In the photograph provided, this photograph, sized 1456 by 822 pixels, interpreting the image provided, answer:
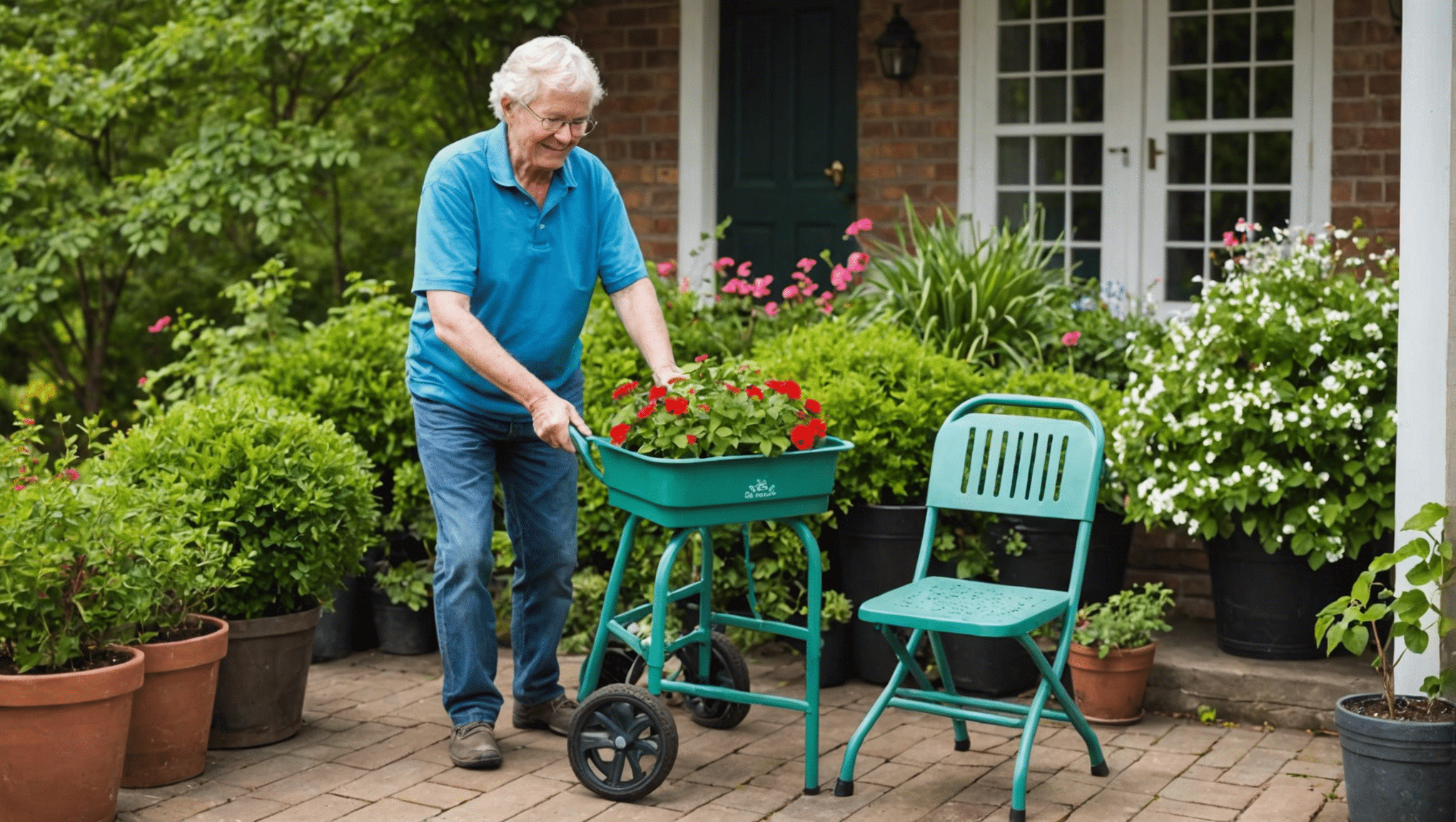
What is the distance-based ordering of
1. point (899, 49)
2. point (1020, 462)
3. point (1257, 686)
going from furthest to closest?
point (899, 49) < point (1257, 686) < point (1020, 462)

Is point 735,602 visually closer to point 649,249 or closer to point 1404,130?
point 1404,130

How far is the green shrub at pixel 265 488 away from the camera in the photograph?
4441mm

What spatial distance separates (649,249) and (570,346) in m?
3.51

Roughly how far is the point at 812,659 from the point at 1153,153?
11.5ft

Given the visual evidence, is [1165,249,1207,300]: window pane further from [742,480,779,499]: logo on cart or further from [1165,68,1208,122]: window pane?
[742,480,779,499]: logo on cart

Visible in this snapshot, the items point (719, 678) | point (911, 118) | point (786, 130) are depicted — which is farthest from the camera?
point (786, 130)

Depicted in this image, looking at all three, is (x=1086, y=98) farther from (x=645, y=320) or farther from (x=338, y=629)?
(x=338, y=629)

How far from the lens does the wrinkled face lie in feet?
12.8

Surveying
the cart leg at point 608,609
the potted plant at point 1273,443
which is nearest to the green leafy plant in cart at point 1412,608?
the potted plant at point 1273,443

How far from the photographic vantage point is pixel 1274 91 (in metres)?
6.40

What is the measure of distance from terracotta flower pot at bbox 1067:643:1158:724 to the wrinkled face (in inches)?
83.4

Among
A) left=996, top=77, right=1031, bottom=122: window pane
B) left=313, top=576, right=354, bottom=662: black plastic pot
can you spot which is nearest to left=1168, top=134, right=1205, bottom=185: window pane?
left=996, top=77, right=1031, bottom=122: window pane

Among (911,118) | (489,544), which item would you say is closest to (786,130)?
(911,118)

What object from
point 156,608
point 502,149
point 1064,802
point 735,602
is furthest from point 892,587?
point 156,608
